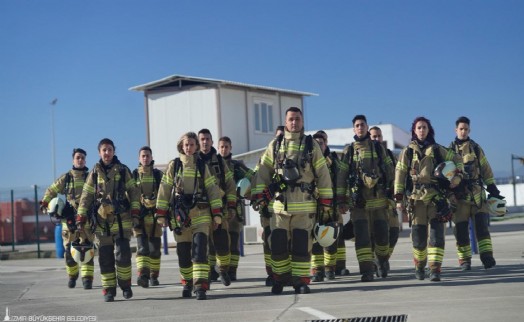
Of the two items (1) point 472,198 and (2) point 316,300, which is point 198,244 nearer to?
(2) point 316,300

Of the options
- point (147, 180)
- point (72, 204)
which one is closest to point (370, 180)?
point (147, 180)

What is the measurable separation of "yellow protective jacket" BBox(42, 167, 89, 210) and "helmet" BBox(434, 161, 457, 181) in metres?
6.34

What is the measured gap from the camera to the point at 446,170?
11727mm

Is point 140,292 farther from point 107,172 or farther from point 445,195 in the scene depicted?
point 445,195

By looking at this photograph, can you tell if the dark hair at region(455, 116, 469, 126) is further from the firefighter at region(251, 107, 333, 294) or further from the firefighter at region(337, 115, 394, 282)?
the firefighter at region(251, 107, 333, 294)

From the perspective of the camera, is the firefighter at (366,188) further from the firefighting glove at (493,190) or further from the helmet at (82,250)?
the helmet at (82,250)

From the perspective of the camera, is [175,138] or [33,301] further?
[175,138]

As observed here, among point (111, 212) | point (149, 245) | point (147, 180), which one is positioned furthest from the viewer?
point (147, 180)

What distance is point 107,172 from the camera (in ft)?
40.6

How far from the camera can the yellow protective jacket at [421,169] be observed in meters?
11.9

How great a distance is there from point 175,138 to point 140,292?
60.7 ft

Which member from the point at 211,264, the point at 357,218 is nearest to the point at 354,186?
the point at 357,218

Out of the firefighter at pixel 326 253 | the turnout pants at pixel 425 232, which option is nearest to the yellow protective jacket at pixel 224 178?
the firefighter at pixel 326 253

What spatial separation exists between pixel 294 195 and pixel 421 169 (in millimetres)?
2059
